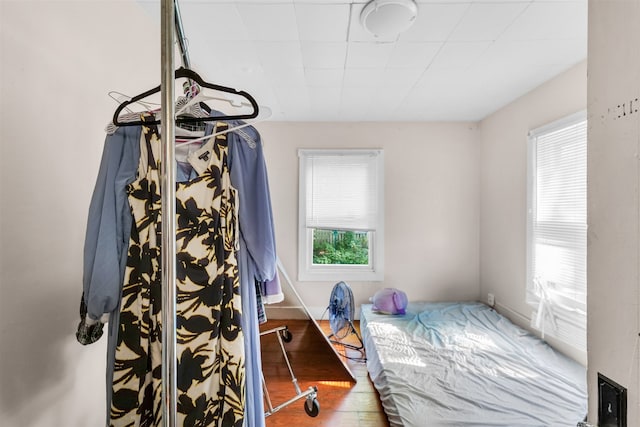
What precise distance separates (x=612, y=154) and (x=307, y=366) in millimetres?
2332

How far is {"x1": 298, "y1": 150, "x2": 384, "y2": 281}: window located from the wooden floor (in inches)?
31.3

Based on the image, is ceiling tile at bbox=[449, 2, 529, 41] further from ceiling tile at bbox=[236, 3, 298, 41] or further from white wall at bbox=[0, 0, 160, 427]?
white wall at bbox=[0, 0, 160, 427]

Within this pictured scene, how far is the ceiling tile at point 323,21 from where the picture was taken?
4.80ft

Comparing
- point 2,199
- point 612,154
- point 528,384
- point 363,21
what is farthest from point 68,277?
point 528,384

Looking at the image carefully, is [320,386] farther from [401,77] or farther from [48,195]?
[401,77]

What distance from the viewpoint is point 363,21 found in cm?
151

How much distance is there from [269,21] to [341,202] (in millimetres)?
2083

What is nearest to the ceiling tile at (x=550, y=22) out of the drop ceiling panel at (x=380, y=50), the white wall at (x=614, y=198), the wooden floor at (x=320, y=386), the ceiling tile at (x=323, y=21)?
the drop ceiling panel at (x=380, y=50)

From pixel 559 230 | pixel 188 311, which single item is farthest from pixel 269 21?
pixel 559 230

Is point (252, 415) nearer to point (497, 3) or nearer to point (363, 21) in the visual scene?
point (363, 21)

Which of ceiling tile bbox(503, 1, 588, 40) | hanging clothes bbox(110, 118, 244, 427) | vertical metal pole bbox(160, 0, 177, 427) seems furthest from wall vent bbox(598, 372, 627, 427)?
ceiling tile bbox(503, 1, 588, 40)

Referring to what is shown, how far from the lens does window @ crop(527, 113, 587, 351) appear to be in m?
2.01

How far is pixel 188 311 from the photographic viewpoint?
83 cm

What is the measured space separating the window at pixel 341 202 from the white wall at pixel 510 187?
3.75ft
